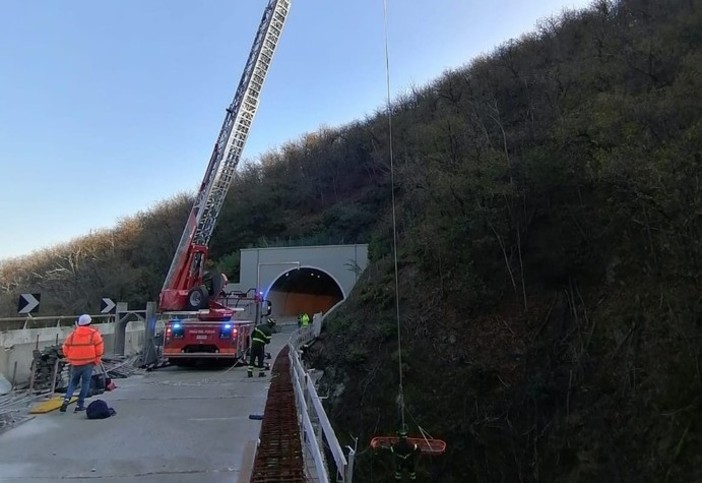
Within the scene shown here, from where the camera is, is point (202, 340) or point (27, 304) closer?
point (27, 304)

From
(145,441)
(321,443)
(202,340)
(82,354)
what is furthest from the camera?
(202,340)

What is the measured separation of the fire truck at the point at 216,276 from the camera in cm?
1512

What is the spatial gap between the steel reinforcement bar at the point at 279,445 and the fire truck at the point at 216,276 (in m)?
5.16

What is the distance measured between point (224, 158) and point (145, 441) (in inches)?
648

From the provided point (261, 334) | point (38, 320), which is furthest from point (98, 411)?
point (38, 320)

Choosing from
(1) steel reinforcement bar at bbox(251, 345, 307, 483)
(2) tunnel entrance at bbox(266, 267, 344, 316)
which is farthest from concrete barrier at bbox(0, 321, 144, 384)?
(2) tunnel entrance at bbox(266, 267, 344, 316)

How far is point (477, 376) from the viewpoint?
16281 mm

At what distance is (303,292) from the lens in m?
51.6

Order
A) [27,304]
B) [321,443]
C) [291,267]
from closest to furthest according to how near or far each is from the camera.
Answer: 1. [321,443]
2. [27,304]
3. [291,267]

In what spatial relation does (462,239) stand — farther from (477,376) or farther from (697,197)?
(697,197)

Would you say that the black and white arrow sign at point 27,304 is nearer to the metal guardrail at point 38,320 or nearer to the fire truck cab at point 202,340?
the metal guardrail at point 38,320

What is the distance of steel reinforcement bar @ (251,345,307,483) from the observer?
5.47 metres

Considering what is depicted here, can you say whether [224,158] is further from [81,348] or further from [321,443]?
[321,443]

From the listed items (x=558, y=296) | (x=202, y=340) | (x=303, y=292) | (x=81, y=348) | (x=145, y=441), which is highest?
(x=558, y=296)
